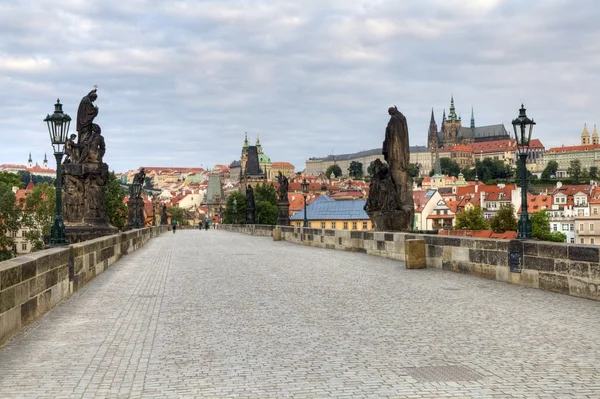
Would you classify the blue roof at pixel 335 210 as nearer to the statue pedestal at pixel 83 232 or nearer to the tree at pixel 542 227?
the tree at pixel 542 227

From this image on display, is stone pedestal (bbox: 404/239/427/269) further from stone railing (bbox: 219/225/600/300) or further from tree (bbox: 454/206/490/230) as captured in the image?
tree (bbox: 454/206/490/230)

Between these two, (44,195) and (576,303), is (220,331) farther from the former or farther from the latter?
(44,195)

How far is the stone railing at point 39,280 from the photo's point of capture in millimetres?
8078

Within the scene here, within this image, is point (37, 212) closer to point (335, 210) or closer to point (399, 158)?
point (335, 210)

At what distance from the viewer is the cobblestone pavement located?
5.97m

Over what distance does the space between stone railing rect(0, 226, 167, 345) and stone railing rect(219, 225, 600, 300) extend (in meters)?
6.96

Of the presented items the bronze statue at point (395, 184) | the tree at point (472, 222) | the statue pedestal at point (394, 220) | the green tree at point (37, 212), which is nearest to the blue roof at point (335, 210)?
the tree at point (472, 222)

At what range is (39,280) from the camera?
9797 mm

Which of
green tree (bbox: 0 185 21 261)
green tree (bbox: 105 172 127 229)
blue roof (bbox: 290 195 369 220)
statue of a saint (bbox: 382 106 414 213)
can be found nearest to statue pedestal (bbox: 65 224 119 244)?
statue of a saint (bbox: 382 106 414 213)

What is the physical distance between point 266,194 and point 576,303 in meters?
142

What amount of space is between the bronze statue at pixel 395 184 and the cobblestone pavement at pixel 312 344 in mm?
8367

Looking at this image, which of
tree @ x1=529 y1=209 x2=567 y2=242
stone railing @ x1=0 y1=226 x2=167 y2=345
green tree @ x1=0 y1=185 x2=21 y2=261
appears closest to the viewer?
stone railing @ x1=0 y1=226 x2=167 y2=345

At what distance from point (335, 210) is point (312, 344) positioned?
98.4 m

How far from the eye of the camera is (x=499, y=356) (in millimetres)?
6996
